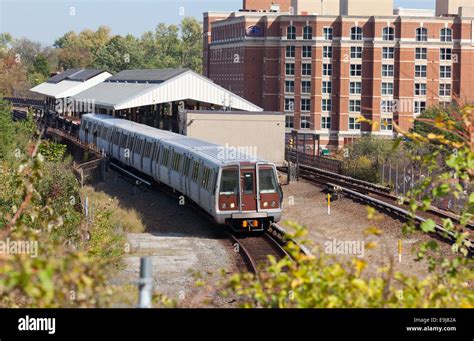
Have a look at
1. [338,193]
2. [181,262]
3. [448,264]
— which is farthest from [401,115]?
[448,264]

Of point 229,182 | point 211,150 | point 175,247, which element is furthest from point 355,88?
point 175,247

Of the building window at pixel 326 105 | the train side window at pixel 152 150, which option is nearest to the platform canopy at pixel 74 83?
the building window at pixel 326 105

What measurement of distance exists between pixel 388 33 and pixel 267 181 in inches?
2501

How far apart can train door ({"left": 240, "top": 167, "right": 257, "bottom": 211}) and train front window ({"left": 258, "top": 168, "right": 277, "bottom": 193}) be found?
17 centimetres

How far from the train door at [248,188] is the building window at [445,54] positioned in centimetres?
6453

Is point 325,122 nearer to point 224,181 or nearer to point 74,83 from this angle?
point 74,83

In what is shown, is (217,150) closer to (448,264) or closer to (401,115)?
(448,264)

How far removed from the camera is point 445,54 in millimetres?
85625

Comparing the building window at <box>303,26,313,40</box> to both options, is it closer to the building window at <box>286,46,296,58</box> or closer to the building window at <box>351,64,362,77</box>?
the building window at <box>286,46,296,58</box>

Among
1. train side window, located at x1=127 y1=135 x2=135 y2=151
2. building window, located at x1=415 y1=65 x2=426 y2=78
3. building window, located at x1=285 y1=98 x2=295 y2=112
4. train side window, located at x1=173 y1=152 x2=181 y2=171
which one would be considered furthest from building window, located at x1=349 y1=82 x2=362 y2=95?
train side window, located at x1=173 y1=152 x2=181 y2=171

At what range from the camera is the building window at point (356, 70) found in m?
85.9

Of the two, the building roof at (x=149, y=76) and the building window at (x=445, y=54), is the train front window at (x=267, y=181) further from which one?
the building window at (x=445, y=54)
